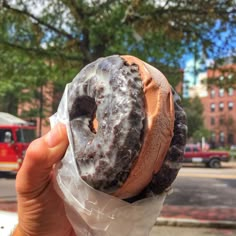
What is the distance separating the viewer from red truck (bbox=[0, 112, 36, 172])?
1603 cm

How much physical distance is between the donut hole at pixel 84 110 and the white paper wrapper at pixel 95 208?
0.03 meters

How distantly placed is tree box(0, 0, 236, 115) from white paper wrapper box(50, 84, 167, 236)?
6732mm

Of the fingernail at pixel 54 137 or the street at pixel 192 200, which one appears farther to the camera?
Result: the street at pixel 192 200

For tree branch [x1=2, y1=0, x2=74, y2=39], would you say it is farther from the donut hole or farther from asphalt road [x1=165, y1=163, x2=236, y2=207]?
the donut hole

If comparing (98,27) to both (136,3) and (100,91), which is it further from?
(100,91)

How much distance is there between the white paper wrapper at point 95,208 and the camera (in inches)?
43.5

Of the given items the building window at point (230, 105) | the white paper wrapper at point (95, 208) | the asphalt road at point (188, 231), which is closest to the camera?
the white paper wrapper at point (95, 208)

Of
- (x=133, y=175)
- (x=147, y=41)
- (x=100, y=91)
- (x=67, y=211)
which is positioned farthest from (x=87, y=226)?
(x=147, y=41)

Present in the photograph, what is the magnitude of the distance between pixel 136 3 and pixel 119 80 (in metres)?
6.80

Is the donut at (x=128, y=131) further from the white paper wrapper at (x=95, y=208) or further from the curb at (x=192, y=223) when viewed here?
the curb at (x=192, y=223)

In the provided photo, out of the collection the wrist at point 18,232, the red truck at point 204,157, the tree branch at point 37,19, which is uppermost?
the tree branch at point 37,19

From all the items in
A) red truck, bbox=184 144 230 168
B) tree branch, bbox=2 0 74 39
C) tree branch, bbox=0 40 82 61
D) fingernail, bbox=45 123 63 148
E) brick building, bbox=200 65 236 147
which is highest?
tree branch, bbox=2 0 74 39

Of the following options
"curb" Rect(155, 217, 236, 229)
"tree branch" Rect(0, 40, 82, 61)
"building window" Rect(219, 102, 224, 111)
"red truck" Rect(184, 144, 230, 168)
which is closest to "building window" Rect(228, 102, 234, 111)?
"building window" Rect(219, 102, 224, 111)

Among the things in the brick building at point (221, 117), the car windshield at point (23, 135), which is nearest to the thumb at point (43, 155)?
the car windshield at point (23, 135)
